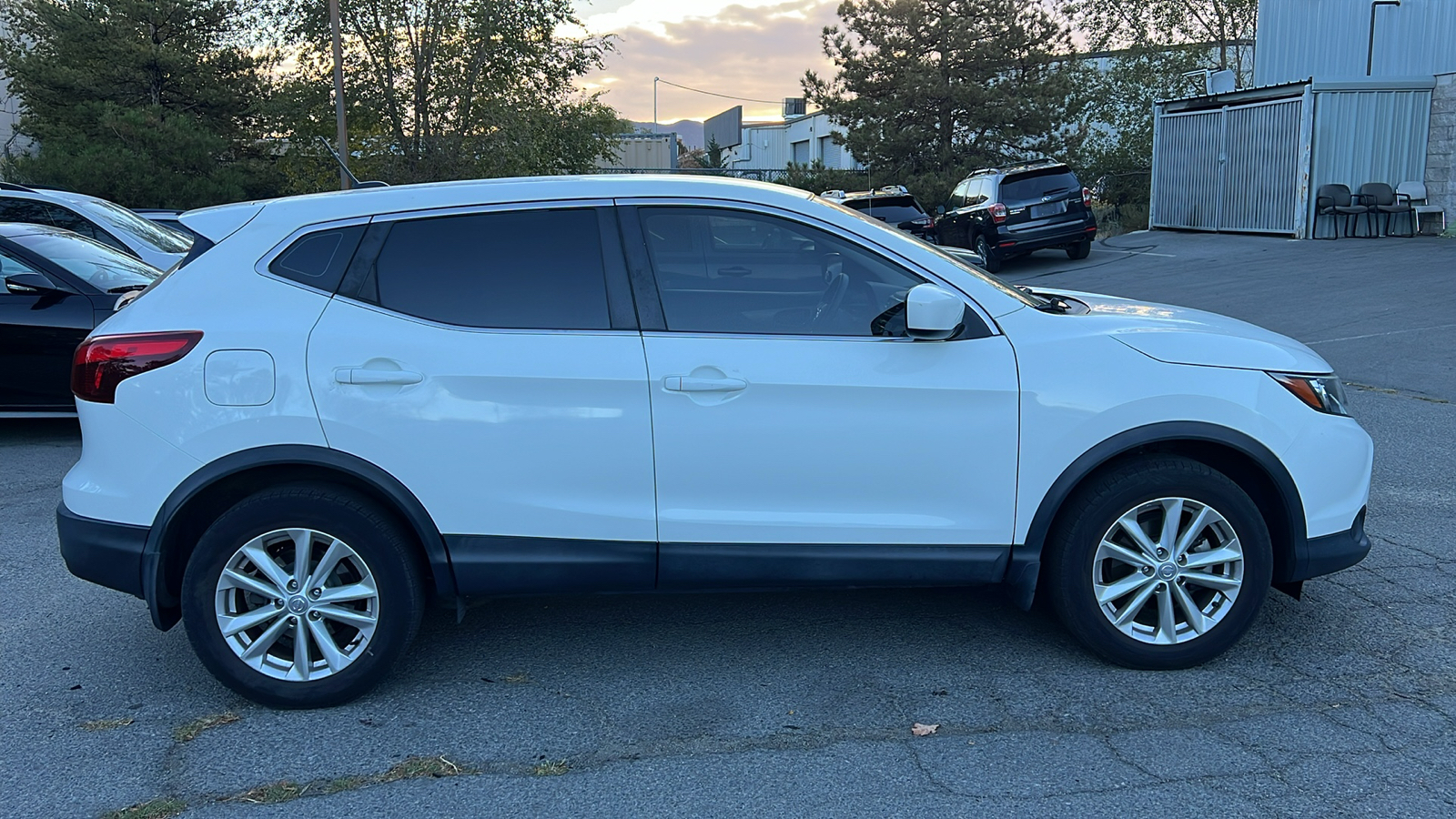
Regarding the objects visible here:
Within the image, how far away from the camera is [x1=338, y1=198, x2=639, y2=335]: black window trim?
379cm

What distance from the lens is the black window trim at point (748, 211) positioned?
381 cm

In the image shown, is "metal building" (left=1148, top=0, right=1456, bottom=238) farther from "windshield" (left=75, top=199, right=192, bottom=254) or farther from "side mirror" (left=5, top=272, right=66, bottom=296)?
"side mirror" (left=5, top=272, right=66, bottom=296)

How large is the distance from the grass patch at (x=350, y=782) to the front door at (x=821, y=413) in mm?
916

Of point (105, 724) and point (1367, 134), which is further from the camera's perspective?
point (1367, 134)

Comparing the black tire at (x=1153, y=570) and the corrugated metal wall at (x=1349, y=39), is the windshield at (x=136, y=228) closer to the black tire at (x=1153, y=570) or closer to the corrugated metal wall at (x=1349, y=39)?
the black tire at (x=1153, y=570)

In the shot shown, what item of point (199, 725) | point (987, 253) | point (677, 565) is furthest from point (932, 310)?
point (987, 253)

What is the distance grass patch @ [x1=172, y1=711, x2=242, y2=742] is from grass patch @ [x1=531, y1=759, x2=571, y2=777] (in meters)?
1.11

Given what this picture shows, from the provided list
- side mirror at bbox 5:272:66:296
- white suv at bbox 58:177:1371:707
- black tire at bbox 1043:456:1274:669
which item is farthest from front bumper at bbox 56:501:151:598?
side mirror at bbox 5:272:66:296

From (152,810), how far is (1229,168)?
2396 cm

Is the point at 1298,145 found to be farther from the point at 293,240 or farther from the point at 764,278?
the point at 293,240

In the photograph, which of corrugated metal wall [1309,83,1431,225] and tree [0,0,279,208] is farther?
tree [0,0,279,208]

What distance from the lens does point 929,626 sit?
175 inches

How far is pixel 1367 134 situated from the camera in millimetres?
20547

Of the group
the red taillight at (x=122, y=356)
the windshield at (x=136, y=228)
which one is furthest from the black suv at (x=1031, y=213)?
the red taillight at (x=122, y=356)
